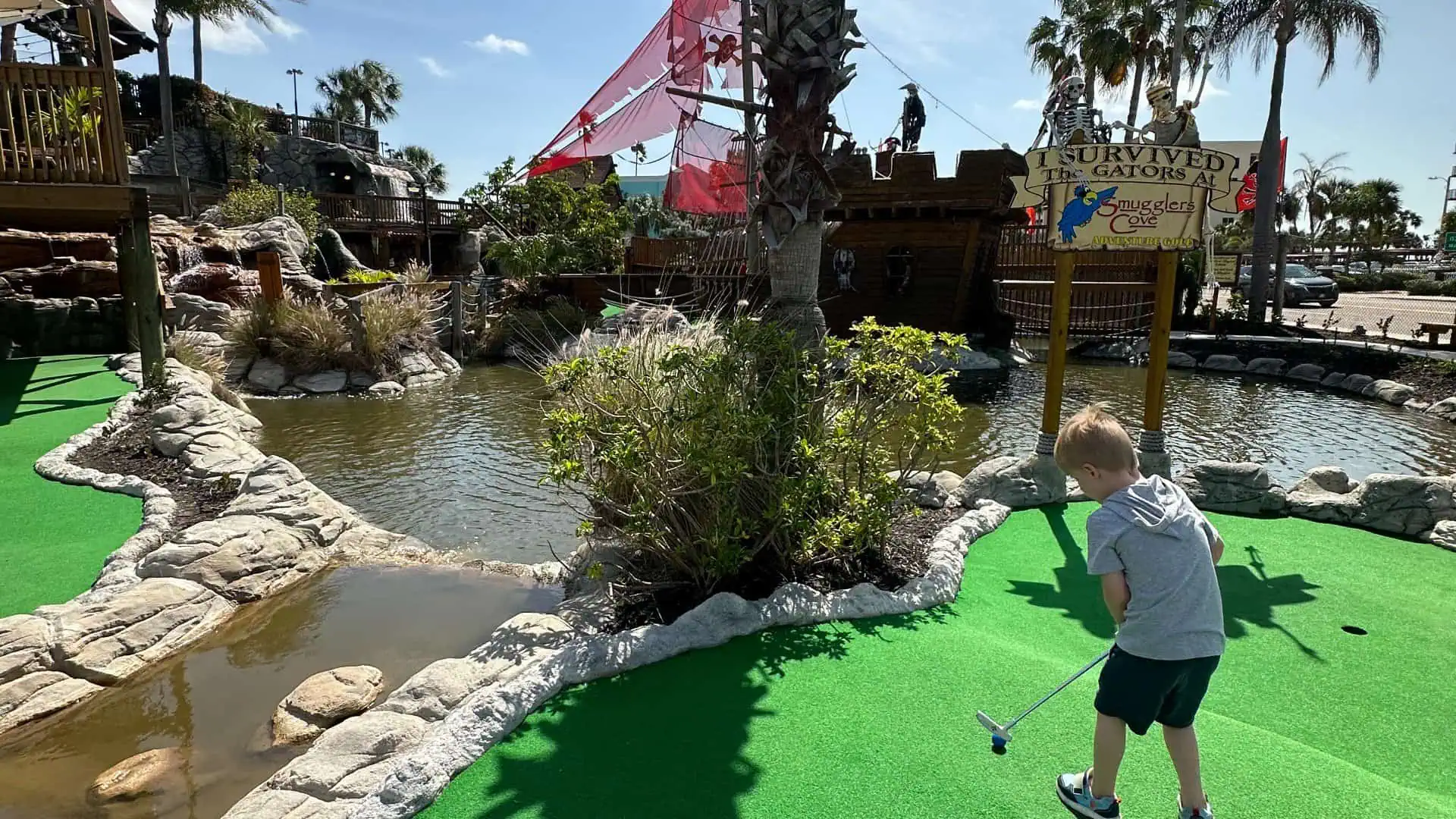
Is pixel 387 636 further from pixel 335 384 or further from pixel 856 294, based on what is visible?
pixel 856 294

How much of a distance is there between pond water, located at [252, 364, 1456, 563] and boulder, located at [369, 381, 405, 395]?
0.95 ft

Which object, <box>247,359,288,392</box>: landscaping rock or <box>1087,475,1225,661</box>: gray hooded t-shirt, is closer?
<box>1087,475,1225,661</box>: gray hooded t-shirt

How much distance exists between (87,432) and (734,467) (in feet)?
21.7

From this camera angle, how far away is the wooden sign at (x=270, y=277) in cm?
1247

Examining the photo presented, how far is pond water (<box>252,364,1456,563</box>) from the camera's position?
6750mm

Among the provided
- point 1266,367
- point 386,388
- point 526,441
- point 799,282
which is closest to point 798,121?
point 799,282

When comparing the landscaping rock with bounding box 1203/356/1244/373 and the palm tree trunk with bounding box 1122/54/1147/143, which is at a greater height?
the palm tree trunk with bounding box 1122/54/1147/143

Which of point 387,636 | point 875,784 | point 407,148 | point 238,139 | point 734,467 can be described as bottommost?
point 387,636

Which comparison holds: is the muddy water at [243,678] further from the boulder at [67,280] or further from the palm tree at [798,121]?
the boulder at [67,280]

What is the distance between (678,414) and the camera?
12.8 ft

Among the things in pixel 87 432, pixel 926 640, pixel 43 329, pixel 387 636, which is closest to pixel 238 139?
pixel 43 329

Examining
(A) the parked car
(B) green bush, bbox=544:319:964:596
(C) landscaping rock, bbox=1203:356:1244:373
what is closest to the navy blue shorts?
(B) green bush, bbox=544:319:964:596

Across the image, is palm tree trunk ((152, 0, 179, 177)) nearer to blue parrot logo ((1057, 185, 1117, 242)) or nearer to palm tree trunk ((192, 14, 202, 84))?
palm tree trunk ((192, 14, 202, 84))

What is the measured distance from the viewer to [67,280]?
11859 mm
